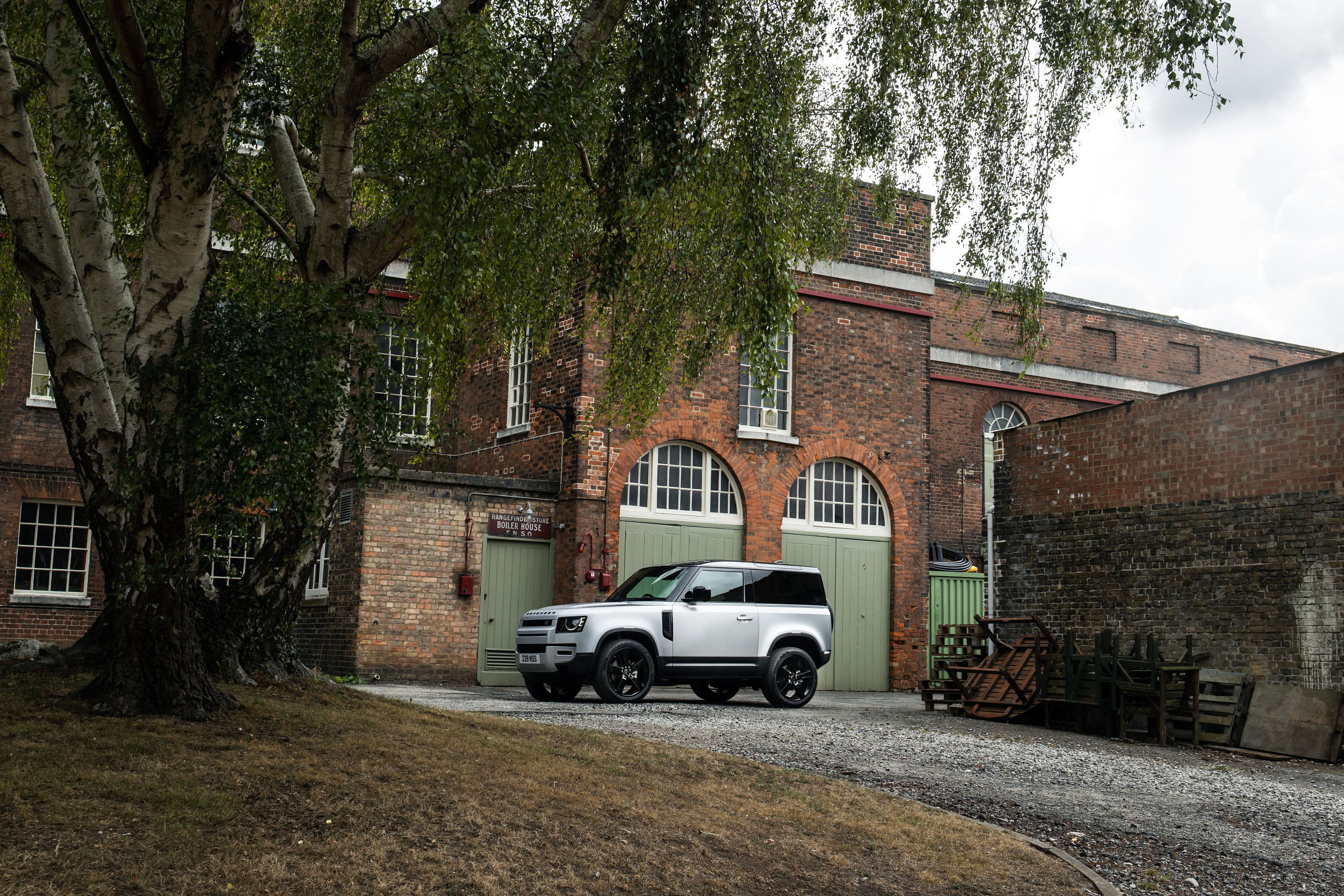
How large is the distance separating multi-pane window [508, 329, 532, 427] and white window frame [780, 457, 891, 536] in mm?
4683

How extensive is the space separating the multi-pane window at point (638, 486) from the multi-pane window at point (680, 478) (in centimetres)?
17

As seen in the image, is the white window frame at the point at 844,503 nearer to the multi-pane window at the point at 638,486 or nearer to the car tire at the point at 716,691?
the multi-pane window at the point at 638,486

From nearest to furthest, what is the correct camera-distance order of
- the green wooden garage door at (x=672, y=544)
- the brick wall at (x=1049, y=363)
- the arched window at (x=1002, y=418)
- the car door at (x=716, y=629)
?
the car door at (x=716, y=629) < the green wooden garage door at (x=672, y=544) < the brick wall at (x=1049, y=363) < the arched window at (x=1002, y=418)

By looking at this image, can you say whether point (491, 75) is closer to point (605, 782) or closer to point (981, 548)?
point (605, 782)

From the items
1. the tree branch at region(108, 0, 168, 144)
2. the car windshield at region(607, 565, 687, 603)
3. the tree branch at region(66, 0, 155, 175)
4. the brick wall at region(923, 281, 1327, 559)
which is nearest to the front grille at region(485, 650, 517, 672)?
the car windshield at region(607, 565, 687, 603)

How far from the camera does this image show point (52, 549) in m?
18.7

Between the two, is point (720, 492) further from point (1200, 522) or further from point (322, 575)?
point (1200, 522)

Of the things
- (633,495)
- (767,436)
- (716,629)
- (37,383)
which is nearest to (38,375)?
(37,383)

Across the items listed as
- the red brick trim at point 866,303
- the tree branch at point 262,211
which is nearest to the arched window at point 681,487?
the red brick trim at point 866,303

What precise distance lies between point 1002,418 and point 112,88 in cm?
2438

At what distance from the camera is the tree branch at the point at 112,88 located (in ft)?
22.9

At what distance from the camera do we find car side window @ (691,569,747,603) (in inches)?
570

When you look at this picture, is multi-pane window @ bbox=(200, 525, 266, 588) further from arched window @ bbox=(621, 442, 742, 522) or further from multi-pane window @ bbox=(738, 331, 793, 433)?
multi-pane window @ bbox=(738, 331, 793, 433)

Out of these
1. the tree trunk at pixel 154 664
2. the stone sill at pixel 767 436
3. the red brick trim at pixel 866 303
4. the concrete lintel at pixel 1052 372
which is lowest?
the tree trunk at pixel 154 664
